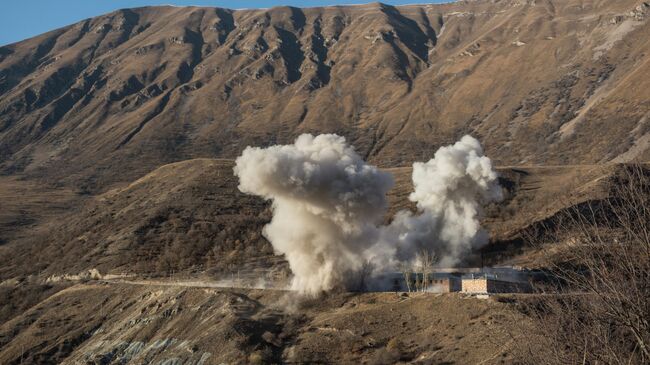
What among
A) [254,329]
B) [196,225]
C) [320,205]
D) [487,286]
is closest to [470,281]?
[487,286]

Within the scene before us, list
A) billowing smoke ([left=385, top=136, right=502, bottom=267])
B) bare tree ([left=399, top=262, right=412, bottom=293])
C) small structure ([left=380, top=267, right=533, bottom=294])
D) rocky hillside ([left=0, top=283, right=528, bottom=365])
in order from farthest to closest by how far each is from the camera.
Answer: billowing smoke ([left=385, top=136, right=502, bottom=267]) → bare tree ([left=399, top=262, right=412, bottom=293]) → small structure ([left=380, top=267, right=533, bottom=294]) → rocky hillside ([left=0, top=283, right=528, bottom=365])

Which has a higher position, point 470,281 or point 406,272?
point 406,272

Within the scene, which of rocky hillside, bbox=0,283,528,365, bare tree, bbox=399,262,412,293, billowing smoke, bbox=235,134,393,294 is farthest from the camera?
bare tree, bbox=399,262,412,293

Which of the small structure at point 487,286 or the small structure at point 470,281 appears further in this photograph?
the small structure at point 470,281

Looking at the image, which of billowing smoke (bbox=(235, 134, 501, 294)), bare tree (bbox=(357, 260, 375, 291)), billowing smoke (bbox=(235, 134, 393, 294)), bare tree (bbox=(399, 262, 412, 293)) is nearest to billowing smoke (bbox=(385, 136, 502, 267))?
bare tree (bbox=(399, 262, 412, 293))

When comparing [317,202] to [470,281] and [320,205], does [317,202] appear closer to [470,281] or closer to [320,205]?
[320,205]

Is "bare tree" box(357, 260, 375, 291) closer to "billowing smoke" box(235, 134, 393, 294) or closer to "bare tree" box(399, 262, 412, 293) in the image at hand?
"billowing smoke" box(235, 134, 393, 294)

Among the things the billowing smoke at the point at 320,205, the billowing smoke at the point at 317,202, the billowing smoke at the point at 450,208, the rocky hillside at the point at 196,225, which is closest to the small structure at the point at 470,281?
the billowing smoke at the point at 320,205

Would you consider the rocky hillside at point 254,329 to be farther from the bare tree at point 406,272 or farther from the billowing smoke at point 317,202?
the bare tree at point 406,272
